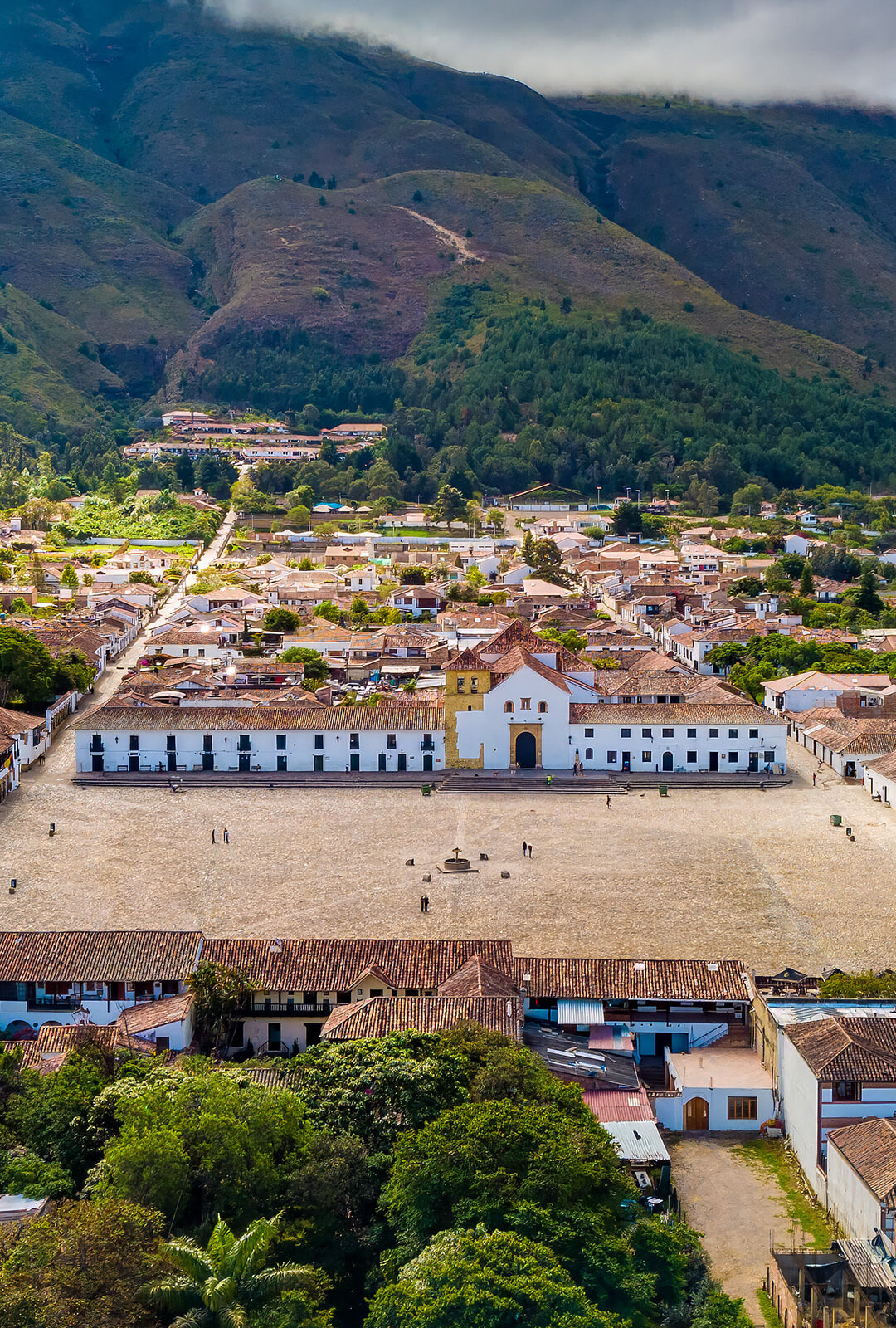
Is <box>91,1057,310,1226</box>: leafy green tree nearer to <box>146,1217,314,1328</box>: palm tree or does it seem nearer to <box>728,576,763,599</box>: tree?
<box>146,1217,314,1328</box>: palm tree

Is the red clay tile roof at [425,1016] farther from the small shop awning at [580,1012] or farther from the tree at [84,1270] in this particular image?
the tree at [84,1270]

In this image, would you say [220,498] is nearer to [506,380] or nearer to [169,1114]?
[506,380]

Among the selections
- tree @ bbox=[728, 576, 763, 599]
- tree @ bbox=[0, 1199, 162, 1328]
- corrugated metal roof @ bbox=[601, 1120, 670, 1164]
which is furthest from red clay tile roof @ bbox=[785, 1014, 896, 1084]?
tree @ bbox=[728, 576, 763, 599]

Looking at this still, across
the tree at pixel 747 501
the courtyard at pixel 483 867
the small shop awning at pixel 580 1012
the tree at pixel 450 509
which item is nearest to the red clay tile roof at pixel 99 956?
the courtyard at pixel 483 867

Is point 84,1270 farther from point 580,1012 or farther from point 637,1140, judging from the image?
point 580,1012

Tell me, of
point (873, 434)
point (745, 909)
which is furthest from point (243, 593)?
point (873, 434)

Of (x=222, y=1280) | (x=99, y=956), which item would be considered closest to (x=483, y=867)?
(x=99, y=956)
